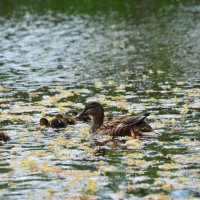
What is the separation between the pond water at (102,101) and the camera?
52.8ft

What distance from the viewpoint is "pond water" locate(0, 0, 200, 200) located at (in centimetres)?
1609

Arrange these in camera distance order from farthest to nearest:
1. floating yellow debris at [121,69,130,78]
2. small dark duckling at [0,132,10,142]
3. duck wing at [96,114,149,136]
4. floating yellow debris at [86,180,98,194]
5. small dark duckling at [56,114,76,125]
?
floating yellow debris at [121,69,130,78], small dark duckling at [56,114,76,125], duck wing at [96,114,149,136], small dark duckling at [0,132,10,142], floating yellow debris at [86,180,98,194]

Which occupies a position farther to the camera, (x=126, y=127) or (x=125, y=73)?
(x=125, y=73)

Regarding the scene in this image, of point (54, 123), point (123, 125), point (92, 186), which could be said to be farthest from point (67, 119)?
point (92, 186)

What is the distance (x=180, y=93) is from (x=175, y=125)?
5.58m

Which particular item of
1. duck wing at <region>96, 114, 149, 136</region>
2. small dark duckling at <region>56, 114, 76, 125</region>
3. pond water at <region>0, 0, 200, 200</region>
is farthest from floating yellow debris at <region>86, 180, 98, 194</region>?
small dark duckling at <region>56, 114, 76, 125</region>

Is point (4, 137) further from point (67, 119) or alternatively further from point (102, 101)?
point (102, 101)

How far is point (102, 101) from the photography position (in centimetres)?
2672

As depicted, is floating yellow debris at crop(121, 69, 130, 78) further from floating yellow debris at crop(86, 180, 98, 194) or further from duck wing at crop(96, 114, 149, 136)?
floating yellow debris at crop(86, 180, 98, 194)

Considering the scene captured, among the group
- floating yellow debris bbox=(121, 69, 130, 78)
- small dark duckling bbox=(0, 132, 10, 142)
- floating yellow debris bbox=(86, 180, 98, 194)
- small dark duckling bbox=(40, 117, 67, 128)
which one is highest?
floating yellow debris bbox=(121, 69, 130, 78)

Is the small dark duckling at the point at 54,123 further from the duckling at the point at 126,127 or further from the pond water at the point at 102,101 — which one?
the duckling at the point at 126,127

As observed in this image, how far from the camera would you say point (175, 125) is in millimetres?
22047

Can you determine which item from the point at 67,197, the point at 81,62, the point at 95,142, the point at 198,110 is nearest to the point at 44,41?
the point at 81,62

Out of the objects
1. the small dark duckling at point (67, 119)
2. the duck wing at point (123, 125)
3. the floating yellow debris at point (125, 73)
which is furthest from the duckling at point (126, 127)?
the floating yellow debris at point (125, 73)
